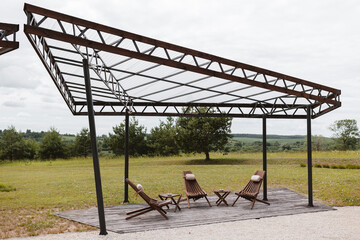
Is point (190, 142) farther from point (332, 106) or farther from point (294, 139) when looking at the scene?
point (294, 139)

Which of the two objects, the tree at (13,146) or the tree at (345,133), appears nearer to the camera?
the tree at (13,146)

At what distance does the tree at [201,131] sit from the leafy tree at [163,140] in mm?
9142

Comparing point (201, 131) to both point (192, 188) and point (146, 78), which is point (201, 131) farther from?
point (146, 78)

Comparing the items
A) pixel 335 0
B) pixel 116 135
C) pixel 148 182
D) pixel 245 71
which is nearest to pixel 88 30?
pixel 245 71

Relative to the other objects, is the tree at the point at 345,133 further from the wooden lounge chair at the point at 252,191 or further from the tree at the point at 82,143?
the wooden lounge chair at the point at 252,191

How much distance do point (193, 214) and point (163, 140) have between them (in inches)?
1079

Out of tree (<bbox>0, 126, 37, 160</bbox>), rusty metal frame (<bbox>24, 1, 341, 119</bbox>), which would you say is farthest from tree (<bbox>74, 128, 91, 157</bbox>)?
rusty metal frame (<bbox>24, 1, 341, 119</bbox>)

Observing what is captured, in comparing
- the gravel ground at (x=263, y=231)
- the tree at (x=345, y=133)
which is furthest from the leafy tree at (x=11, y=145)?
the tree at (x=345, y=133)

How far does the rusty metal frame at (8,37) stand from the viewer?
5.25 meters

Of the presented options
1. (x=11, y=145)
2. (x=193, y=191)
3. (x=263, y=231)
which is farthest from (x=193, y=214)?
(x=11, y=145)

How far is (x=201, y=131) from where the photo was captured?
24.2 metres

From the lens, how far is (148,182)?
15.1 metres

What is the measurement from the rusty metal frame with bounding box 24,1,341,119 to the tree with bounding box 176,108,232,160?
43.3ft

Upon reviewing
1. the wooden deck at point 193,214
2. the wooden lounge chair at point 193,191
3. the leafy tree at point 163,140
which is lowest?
the wooden deck at point 193,214
